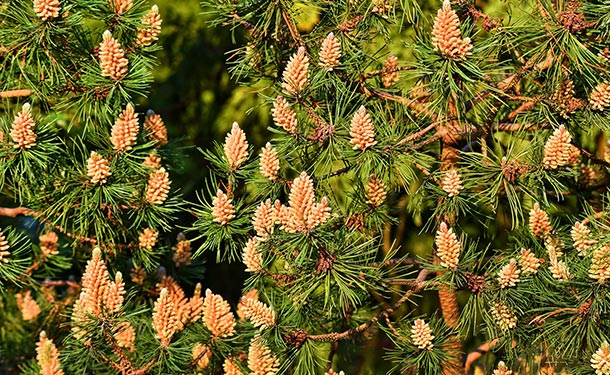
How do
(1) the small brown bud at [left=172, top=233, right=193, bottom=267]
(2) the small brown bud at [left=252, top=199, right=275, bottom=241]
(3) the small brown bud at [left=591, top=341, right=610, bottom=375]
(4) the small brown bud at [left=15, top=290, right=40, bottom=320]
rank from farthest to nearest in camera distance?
(4) the small brown bud at [left=15, top=290, right=40, bottom=320]
(1) the small brown bud at [left=172, top=233, right=193, bottom=267]
(2) the small brown bud at [left=252, top=199, right=275, bottom=241]
(3) the small brown bud at [left=591, top=341, right=610, bottom=375]

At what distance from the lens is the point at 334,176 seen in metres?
1.44

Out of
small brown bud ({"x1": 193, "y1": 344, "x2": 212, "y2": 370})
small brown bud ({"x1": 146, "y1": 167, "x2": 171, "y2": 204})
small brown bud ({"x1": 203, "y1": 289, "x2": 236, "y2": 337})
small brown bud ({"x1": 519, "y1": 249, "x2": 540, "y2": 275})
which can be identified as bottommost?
small brown bud ({"x1": 193, "y1": 344, "x2": 212, "y2": 370})

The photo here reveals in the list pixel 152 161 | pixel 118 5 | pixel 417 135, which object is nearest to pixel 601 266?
pixel 417 135

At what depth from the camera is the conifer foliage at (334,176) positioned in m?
1.29

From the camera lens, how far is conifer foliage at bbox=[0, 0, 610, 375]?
1.29 metres

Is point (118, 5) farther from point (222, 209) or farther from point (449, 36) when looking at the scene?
point (449, 36)

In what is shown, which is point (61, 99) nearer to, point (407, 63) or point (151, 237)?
point (151, 237)

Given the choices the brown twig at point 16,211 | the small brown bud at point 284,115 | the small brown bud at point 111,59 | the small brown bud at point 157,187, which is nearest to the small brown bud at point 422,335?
the small brown bud at point 284,115

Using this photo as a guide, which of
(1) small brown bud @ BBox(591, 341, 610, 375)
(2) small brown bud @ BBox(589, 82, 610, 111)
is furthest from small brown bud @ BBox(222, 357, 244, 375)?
(2) small brown bud @ BBox(589, 82, 610, 111)

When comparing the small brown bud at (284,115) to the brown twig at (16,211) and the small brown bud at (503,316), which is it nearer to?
the small brown bud at (503,316)

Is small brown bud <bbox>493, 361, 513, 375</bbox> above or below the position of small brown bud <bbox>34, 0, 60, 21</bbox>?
below

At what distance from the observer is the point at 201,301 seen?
1523 millimetres

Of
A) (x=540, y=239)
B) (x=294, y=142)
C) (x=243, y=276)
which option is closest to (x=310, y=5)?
(x=294, y=142)

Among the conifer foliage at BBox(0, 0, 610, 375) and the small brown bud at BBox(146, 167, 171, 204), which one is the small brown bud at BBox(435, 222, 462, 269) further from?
the small brown bud at BBox(146, 167, 171, 204)
